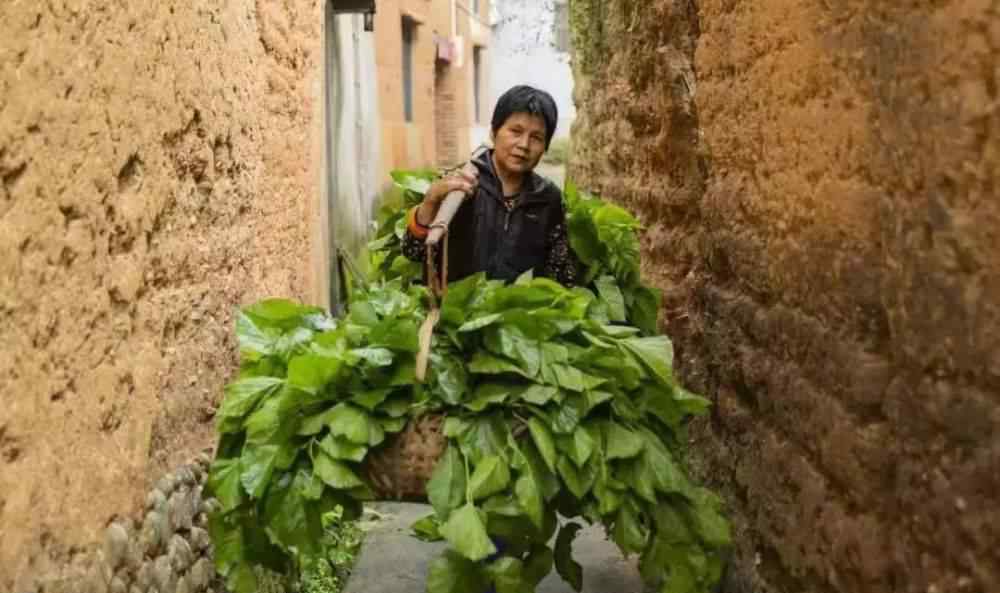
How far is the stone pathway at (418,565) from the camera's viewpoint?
452 centimetres

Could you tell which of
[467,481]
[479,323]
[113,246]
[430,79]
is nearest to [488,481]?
[467,481]

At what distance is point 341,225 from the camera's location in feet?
27.8

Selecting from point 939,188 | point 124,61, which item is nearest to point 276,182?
point 124,61

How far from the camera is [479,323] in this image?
8.76 feet

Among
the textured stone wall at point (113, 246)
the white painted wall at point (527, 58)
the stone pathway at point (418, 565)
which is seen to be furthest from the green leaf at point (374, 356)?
the white painted wall at point (527, 58)

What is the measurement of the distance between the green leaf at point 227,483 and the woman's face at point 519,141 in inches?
58.7

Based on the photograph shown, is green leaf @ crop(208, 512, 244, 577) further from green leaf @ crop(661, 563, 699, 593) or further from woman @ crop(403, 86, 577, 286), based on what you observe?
woman @ crop(403, 86, 577, 286)

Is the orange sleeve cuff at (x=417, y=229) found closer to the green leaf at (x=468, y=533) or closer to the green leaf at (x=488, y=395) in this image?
the green leaf at (x=488, y=395)

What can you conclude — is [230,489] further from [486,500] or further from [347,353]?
[486,500]

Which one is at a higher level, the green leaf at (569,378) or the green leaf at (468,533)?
the green leaf at (569,378)

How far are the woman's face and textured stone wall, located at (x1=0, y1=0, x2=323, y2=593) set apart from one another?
2.90ft

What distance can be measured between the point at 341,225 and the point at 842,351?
6.41 meters

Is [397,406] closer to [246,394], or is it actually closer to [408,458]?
[408,458]

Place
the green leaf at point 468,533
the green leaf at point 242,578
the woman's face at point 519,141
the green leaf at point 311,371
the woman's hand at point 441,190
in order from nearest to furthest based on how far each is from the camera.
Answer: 1. the green leaf at point 468,533
2. the green leaf at point 311,371
3. the green leaf at point 242,578
4. the woman's hand at point 441,190
5. the woman's face at point 519,141
